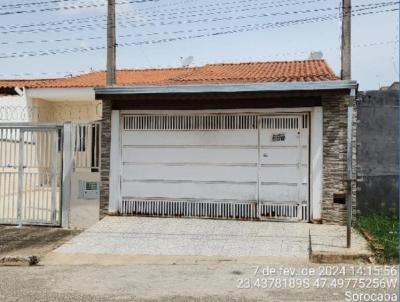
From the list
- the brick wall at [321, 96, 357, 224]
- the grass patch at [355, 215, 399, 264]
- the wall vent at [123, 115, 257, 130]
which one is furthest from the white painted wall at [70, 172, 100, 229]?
the grass patch at [355, 215, 399, 264]

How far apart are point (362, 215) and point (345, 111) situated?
2253 mm

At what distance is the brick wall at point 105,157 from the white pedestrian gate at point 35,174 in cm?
94

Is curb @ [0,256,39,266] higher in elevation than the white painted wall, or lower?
lower

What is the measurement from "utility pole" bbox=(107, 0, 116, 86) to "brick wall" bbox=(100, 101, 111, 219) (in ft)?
4.91

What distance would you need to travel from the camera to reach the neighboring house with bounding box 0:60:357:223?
10906 mm

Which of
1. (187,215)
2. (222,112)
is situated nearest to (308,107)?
(222,112)

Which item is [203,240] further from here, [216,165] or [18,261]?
[18,261]

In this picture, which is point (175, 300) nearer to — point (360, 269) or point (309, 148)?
point (360, 269)

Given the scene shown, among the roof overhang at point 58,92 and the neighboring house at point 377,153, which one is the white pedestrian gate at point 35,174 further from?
the roof overhang at point 58,92

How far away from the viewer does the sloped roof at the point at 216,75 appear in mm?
13805

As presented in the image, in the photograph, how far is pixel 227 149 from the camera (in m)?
11.4

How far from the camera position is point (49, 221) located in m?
11.6

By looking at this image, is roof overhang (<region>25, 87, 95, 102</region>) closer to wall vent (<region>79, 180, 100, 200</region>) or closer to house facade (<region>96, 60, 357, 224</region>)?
house facade (<region>96, 60, 357, 224</region>)

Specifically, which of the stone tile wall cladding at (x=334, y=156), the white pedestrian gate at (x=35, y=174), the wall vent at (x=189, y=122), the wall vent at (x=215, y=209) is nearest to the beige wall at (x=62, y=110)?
the white pedestrian gate at (x=35, y=174)
